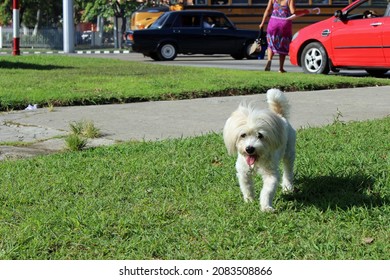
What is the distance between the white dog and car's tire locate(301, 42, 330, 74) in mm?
11297

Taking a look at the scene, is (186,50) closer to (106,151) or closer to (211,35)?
(211,35)

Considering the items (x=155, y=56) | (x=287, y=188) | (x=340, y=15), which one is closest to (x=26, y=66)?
(x=155, y=56)

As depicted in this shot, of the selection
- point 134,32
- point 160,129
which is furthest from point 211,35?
point 160,129

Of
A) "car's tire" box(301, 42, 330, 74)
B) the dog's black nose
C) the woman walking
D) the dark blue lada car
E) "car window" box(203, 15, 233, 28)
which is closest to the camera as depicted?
the dog's black nose

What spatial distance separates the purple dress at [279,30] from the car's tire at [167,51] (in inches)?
364

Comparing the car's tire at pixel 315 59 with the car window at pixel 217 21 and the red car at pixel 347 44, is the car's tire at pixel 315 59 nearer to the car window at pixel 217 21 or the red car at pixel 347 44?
the red car at pixel 347 44

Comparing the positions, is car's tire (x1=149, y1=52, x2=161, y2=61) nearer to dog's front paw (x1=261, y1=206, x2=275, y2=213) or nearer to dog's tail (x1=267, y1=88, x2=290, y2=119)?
dog's tail (x1=267, y1=88, x2=290, y2=119)

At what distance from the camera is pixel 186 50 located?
86.3ft

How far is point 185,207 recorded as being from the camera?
4.76 m

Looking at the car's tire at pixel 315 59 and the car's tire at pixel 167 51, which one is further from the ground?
the car's tire at pixel 315 59

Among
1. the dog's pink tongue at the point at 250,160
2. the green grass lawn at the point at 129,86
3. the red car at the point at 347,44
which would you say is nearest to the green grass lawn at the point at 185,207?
the dog's pink tongue at the point at 250,160

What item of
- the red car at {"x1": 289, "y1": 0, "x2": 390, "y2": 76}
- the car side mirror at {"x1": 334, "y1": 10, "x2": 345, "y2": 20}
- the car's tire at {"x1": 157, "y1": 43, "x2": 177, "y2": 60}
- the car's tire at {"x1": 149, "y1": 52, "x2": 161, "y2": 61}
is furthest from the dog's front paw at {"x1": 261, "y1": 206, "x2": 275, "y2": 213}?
the car's tire at {"x1": 149, "y1": 52, "x2": 161, "y2": 61}

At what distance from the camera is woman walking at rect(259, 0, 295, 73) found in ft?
52.8

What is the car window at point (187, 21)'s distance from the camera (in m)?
26.0
